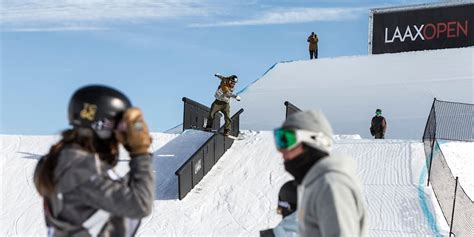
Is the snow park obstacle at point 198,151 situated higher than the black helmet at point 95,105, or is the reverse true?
the black helmet at point 95,105

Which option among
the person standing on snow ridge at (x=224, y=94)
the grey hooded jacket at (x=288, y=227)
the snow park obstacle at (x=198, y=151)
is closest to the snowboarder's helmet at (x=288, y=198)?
the grey hooded jacket at (x=288, y=227)

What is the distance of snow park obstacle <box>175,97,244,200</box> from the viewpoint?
12688 mm

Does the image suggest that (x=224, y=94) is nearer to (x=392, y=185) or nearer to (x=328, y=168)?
(x=392, y=185)

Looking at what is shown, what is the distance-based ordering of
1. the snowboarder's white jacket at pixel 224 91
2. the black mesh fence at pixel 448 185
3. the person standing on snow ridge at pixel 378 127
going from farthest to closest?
1. the person standing on snow ridge at pixel 378 127
2. the snowboarder's white jacket at pixel 224 91
3. the black mesh fence at pixel 448 185

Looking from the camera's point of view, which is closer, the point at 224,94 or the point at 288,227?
the point at 288,227

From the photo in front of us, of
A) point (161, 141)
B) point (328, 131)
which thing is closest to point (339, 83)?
point (161, 141)

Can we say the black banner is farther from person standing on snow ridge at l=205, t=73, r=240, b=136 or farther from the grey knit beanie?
the grey knit beanie

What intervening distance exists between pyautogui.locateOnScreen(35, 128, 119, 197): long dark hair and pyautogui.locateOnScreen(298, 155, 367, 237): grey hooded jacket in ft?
3.05

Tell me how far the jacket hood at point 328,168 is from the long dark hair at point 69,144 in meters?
0.92

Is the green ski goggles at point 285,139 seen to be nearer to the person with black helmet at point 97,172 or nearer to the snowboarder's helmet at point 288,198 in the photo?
the person with black helmet at point 97,172

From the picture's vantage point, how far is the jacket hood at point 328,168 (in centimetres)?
286

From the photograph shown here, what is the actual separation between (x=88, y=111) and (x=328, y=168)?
112 cm

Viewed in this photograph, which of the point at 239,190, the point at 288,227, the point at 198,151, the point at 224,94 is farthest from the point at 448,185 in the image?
the point at 288,227

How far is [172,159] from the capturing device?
48.8ft
